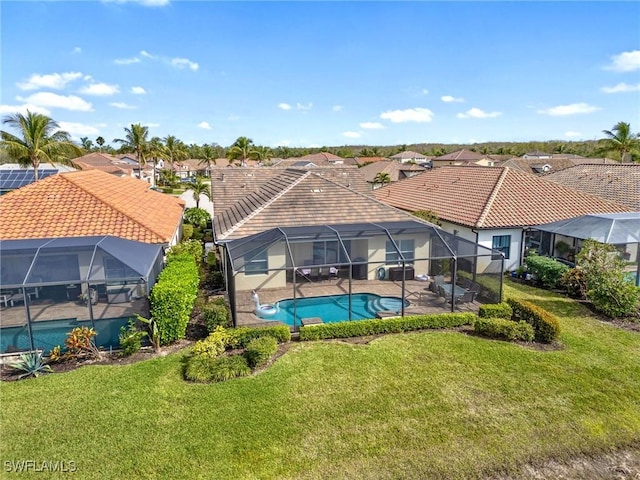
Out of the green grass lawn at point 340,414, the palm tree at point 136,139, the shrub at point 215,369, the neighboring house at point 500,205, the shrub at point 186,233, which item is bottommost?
the green grass lawn at point 340,414

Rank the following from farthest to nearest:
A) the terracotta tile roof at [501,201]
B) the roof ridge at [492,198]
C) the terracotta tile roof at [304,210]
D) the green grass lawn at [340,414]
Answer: the terracotta tile roof at [501,201] < the roof ridge at [492,198] < the terracotta tile roof at [304,210] < the green grass lawn at [340,414]

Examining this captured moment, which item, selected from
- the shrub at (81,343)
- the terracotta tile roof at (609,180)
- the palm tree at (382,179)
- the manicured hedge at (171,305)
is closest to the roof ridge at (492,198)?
the terracotta tile roof at (609,180)

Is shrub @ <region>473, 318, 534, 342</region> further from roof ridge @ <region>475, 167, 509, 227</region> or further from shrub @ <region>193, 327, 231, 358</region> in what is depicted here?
shrub @ <region>193, 327, 231, 358</region>

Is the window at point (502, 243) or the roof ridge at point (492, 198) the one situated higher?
the roof ridge at point (492, 198)

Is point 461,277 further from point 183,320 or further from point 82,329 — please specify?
point 82,329

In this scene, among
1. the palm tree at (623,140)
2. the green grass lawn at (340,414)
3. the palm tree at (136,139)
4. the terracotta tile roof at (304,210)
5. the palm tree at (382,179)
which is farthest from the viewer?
the palm tree at (136,139)

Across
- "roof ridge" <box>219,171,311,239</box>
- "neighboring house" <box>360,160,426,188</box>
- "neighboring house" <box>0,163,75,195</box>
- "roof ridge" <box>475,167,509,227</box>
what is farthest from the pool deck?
"neighboring house" <box>360,160,426,188</box>

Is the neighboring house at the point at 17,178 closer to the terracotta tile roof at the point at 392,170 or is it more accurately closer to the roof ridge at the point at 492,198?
the roof ridge at the point at 492,198

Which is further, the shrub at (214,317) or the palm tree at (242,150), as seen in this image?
the palm tree at (242,150)
